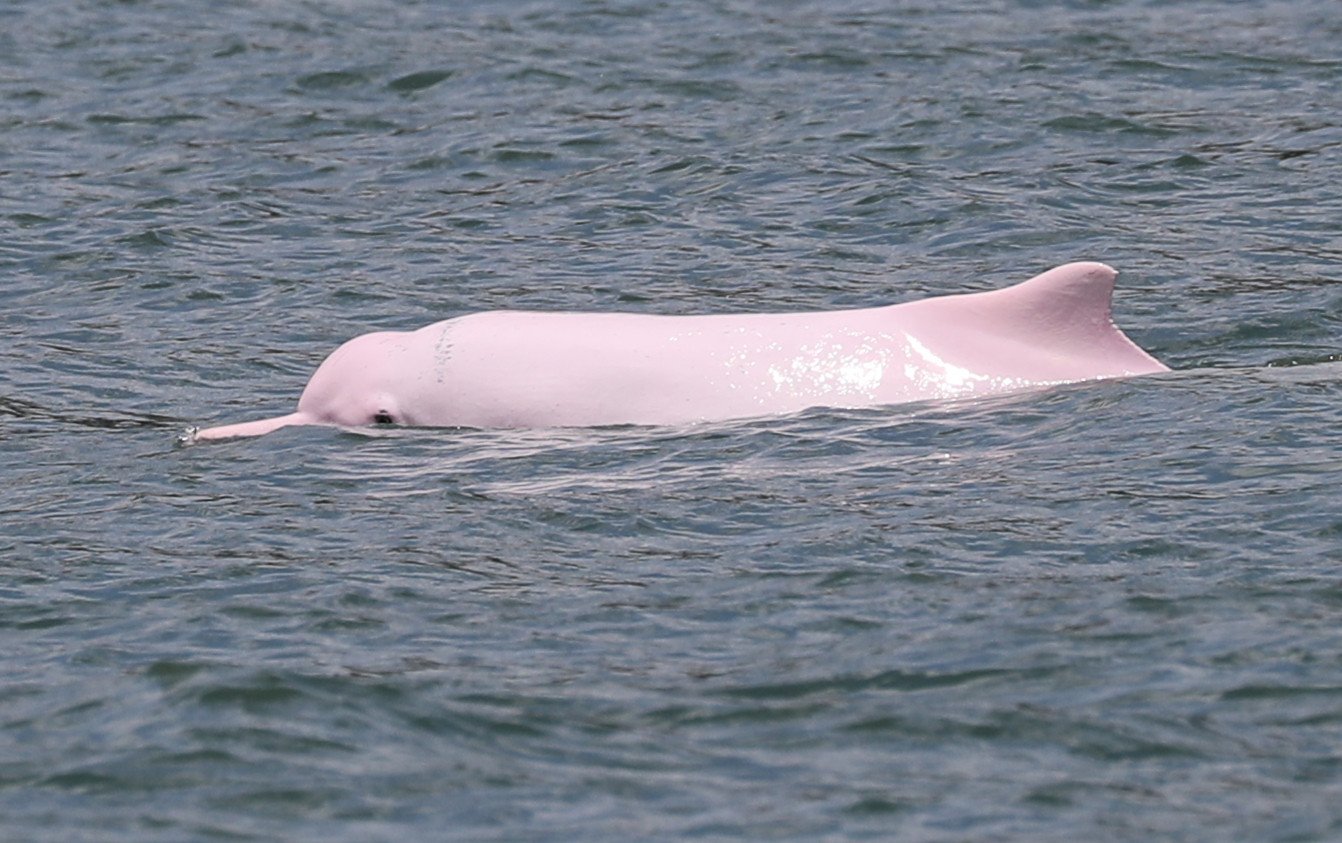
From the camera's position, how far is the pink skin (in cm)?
1233

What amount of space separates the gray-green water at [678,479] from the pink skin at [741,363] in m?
0.24

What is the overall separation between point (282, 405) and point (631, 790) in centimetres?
655

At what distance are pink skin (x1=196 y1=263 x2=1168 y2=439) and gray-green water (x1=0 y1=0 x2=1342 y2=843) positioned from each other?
9.5 inches

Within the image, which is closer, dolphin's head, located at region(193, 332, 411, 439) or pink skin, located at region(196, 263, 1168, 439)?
pink skin, located at region(196, 263, 1168, 439)

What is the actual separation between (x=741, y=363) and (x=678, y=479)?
1.28m

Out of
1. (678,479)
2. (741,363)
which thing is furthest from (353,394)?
(678,479)

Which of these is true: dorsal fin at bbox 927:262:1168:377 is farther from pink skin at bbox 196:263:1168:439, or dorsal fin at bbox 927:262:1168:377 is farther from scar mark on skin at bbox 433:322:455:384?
scar mark on skin at bbox 433:322:455:384

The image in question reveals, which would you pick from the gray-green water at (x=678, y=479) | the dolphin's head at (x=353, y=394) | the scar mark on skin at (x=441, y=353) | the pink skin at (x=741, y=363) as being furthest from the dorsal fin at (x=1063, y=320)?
the dolphin's head at (x=353, y=394)

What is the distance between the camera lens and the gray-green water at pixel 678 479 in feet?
26.2

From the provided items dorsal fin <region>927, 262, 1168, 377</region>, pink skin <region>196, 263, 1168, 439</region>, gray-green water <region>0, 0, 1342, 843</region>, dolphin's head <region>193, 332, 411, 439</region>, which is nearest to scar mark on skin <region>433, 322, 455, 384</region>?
pink skin <region>196, 263, 1168, 439</region>

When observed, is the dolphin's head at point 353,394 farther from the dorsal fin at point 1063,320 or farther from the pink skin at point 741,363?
the dorsal fin at point 1063,320

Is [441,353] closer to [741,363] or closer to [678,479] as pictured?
[741,363]

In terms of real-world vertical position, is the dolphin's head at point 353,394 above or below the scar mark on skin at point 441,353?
below

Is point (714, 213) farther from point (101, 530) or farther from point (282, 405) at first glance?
point (101, 530)
